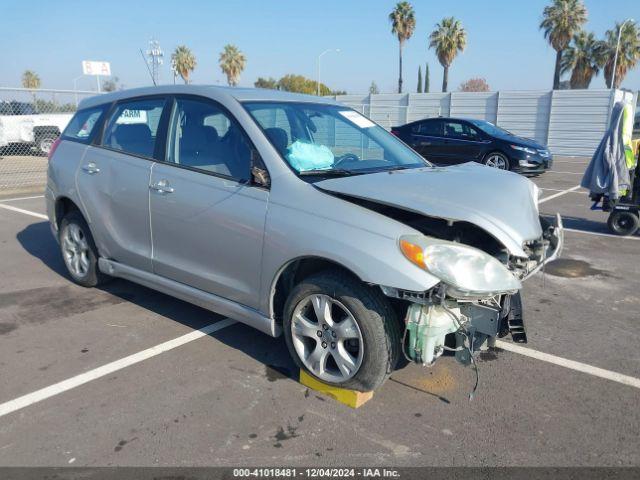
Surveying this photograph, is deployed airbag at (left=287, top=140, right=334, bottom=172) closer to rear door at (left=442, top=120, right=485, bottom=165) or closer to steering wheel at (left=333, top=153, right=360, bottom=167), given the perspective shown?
steering wheel at (left=333, top=153, right=360, bottom=167)

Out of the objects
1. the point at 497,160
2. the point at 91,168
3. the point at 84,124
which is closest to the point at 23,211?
the point at 84,124

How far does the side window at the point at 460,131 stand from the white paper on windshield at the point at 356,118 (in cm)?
1007

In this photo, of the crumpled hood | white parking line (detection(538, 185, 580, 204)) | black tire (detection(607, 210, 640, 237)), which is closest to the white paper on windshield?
the crumpled hood

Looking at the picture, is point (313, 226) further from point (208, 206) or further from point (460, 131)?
point (460, 131)

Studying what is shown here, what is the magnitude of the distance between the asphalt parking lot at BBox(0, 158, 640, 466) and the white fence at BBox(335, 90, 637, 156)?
2035 centimetres

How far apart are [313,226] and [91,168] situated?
259cm

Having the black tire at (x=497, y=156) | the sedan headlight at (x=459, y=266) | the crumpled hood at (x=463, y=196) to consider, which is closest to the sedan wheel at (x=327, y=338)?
the sedan headlight at (x=459, y=266)

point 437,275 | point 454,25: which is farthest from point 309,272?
point 454,25

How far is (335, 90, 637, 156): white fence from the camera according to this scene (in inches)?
966

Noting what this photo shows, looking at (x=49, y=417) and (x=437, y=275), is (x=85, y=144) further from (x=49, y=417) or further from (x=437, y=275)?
(x=437, y=275)

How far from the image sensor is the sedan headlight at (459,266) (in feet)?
8.87

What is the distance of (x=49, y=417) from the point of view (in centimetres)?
295

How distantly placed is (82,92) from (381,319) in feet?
42.5

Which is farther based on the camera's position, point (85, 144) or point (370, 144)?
point (85, 144)
